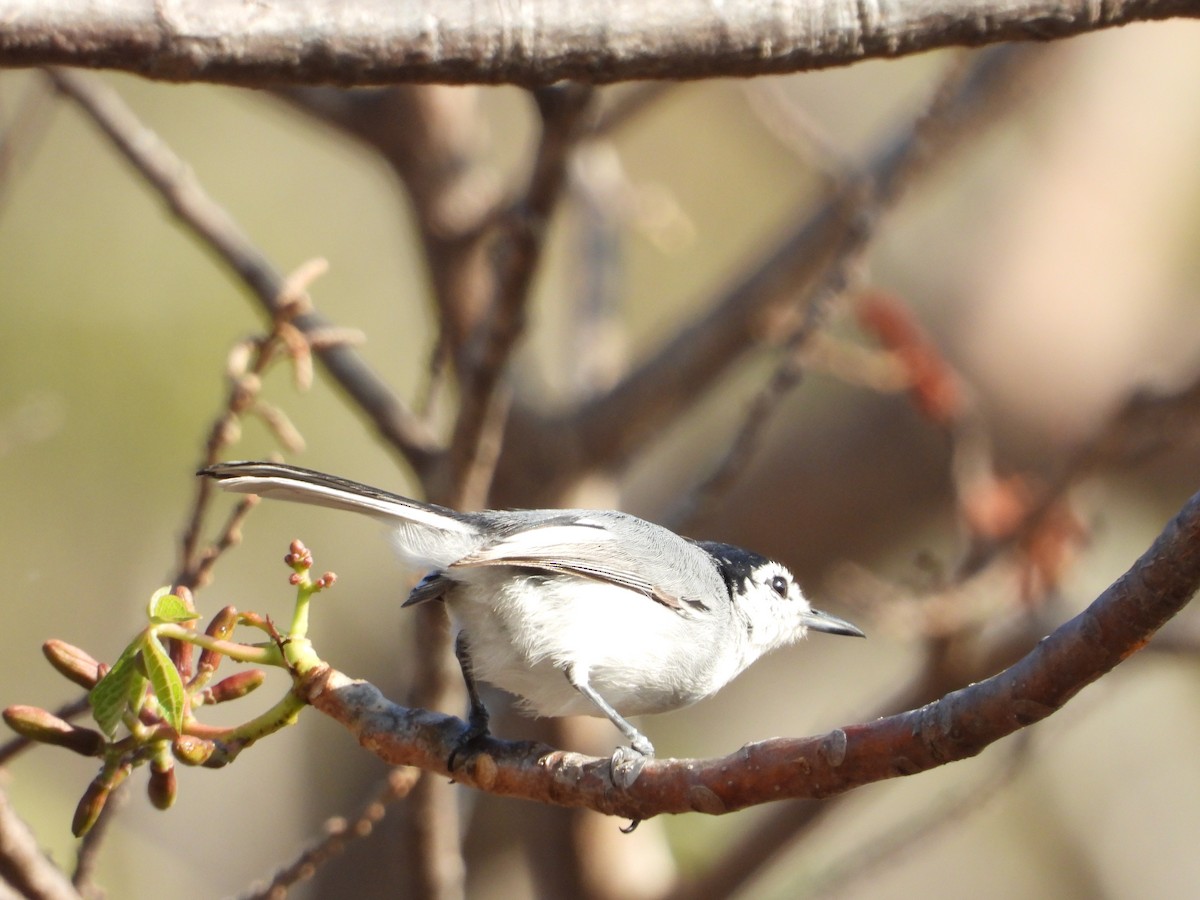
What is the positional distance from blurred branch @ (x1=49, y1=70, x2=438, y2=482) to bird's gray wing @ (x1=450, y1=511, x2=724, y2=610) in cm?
Answer: 62

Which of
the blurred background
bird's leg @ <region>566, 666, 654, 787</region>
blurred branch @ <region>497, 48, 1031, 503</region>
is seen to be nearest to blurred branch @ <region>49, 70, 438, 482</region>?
the blurred background

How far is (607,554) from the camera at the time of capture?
1.88 meters

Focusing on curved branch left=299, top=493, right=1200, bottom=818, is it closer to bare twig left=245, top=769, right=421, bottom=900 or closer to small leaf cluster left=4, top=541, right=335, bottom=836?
small leaf cluster left=4, top=541, right=335, bottom=836

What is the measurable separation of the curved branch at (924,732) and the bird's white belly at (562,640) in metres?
0.52

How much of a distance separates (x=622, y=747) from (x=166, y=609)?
0.62 m

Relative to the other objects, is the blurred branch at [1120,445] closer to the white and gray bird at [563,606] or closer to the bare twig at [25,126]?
the white and gray bird at [563,606]

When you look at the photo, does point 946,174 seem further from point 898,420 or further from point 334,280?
point 334,280

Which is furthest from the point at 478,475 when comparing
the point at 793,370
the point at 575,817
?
the point at 575,817

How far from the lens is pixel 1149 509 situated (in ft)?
14.8

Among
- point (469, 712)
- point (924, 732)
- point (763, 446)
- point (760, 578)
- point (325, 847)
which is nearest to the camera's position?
point (924, 732)

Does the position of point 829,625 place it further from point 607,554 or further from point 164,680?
point 164,680

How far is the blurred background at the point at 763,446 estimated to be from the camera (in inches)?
126

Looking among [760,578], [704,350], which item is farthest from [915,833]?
[704,350]

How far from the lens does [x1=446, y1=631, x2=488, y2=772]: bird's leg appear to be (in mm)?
1304
